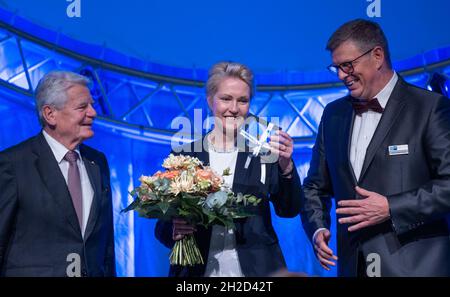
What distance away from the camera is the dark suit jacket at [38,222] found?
3438 mm

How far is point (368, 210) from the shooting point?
3232 mm

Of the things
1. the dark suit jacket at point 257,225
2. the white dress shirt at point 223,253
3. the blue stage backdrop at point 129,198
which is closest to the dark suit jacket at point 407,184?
the dark suit jacket at point 257,225

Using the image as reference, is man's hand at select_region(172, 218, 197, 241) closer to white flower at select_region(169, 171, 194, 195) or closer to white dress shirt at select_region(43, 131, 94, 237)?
white flower at select_region(169, 171, 194, 195)

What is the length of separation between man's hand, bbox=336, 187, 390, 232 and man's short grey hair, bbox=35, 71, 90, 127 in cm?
170

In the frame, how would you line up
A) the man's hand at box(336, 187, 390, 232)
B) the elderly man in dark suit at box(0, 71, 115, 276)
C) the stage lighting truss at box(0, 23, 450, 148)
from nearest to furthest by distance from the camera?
1. the man's hand at box(336, 187, 390, 232)
2. the elderly man in dark suit at box(0, 71, 115, 276)
3. the stage lighting truss at box(0, 23, 450, 148)

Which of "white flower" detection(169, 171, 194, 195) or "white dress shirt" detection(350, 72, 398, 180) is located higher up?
"white dress shirt" detection(350, 72, 398, 180)

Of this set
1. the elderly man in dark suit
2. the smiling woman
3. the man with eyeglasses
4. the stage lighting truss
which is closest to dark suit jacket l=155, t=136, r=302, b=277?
the smiling woman

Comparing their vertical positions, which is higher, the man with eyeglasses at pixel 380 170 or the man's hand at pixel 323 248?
the man with eyeglasses at pixel 380 170

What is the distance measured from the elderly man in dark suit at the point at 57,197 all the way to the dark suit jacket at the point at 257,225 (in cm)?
39

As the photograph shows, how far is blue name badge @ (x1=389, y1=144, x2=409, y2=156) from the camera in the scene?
3.34 meters

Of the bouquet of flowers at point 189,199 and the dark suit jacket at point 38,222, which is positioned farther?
the dark suit jacket at point 38,222

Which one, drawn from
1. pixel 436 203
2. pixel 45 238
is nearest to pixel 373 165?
pixel 436 203

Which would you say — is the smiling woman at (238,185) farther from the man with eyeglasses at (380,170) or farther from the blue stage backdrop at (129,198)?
the blue stage backdrop at (129,198)

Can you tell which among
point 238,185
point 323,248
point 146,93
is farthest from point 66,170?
point 146,93
